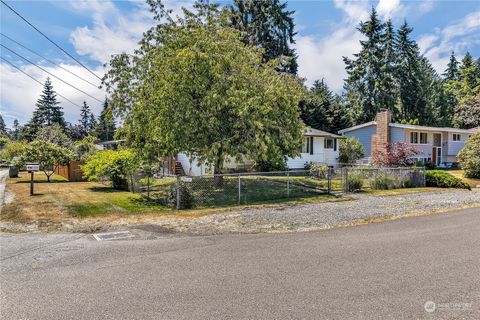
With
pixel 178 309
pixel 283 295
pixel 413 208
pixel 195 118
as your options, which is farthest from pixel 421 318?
pixel 195 118

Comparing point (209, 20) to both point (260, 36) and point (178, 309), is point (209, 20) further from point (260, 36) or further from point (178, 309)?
point (260, 36)

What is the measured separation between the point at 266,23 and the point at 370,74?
17339 millimetres

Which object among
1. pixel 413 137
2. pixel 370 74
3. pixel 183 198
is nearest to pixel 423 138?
pixel 413 137

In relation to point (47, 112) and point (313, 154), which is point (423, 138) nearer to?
point (313, 154)

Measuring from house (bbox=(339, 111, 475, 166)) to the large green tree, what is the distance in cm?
1729

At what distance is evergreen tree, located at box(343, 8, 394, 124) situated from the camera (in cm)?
4353

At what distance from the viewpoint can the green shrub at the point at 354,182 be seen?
50.6 ft

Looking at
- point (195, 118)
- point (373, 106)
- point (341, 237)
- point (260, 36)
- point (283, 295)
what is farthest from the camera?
point (373, 106)

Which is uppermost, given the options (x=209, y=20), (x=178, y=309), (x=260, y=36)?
(x=260, y=36)

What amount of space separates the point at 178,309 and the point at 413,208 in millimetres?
10001

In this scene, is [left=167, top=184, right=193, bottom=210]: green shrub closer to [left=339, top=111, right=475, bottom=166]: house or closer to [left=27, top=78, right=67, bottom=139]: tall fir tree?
[left=339, top=111, right=475, bottom=166]: house

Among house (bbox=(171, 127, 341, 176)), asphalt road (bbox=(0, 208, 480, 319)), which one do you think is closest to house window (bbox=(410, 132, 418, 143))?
house (bbox=(171, 127, 341, 176))

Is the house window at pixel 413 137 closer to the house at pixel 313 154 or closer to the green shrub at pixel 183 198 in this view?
the house at pixel 313 154

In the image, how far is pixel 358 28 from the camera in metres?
45.7
